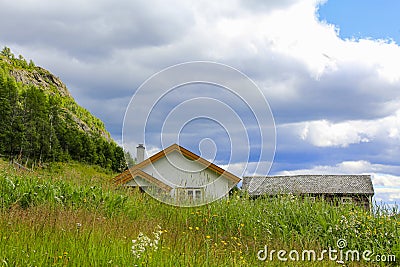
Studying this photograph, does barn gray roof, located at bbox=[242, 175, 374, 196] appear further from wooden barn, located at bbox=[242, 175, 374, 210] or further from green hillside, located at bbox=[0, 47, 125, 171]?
green hillside, located at bbox=[0, 47, 125, 171]

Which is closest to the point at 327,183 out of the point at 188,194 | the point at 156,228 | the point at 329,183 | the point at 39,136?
the point at 329,183

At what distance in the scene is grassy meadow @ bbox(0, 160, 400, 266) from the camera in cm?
541

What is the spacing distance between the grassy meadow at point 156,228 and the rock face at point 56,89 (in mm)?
106393

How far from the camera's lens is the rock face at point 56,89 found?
124 m

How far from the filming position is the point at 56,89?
497 ft

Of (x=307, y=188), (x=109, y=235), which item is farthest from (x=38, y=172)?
(x=307, y=188)

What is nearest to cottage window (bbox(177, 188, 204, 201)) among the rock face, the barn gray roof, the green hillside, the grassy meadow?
the grassy meadow

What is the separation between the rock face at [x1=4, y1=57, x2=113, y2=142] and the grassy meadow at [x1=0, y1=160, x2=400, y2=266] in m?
106

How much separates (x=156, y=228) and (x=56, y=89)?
152 meters

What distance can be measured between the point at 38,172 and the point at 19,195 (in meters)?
2.76

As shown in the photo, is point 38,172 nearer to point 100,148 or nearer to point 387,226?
point 387,226

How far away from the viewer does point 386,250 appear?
832cm

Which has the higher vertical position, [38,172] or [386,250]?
[38,172]

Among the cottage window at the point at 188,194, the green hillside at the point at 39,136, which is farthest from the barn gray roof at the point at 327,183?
the cottage window at the point at 188,194
